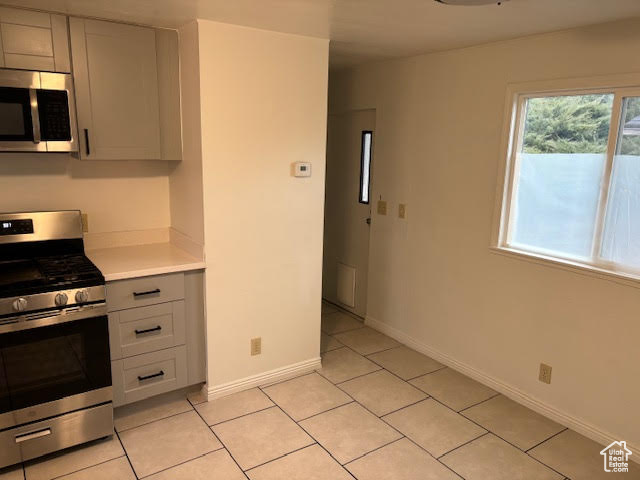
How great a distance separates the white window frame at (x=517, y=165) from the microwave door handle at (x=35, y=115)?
2756 millimetres

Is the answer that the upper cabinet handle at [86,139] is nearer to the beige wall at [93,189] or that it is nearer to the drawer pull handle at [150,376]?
the beige wall at [93,189]

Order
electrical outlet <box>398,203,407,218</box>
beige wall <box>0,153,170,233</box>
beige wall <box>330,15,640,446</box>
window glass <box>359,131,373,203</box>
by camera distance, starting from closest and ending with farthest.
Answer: beige wall <box>330,15,640,446</box> → beige wall <box>0,153,170,233</box> → electrical outlet <box>398,203,407,218</box> → window glass <box>359,131,373,203</box>

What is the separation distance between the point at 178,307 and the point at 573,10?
266cm

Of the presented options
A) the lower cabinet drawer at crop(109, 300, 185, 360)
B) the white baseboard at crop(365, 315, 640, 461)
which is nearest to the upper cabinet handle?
the lower cabinet drawer at crop(109, 300, 185, 360)

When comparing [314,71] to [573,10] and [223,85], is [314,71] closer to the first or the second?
[223,85]

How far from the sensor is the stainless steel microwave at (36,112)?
2.42 meters

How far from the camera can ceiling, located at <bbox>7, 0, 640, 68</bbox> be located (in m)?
2.23

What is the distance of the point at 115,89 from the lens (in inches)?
107

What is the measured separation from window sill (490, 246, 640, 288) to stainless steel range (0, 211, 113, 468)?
248cm

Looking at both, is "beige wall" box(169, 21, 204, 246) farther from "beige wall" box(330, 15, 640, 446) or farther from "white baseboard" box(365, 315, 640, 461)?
"white baseboard" box(365, 315, 640, 461)

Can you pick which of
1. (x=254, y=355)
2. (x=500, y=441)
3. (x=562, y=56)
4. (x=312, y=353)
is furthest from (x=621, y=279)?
(x=254, y=355)

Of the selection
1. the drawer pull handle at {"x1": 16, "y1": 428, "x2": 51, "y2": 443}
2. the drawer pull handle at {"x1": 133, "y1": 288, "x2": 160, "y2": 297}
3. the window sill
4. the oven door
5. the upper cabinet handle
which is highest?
the upper cabinet handle

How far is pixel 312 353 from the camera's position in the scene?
3.47m

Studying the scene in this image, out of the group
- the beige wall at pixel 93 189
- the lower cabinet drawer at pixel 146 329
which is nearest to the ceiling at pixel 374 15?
the beige wall at pixel 93 189
